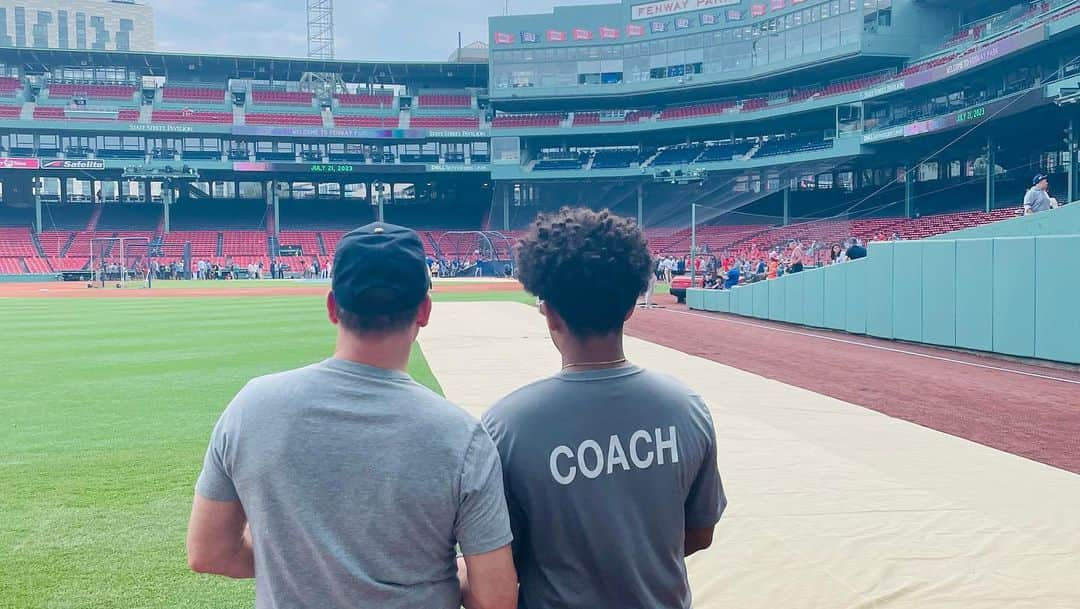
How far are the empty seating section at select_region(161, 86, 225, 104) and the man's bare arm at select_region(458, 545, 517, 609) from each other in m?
71.1

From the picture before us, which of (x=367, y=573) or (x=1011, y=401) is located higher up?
(x=367, y=573)

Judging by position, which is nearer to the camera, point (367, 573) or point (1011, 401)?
point (367, 573)

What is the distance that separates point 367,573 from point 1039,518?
15.8 feet

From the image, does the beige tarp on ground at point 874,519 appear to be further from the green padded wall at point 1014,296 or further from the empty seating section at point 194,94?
the empty seating section at point 194,94

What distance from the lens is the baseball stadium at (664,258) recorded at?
5.17m

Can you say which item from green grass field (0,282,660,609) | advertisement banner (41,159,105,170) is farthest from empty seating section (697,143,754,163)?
green grass field (0,282,660,609)

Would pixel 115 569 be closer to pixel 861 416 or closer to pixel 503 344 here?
pixel 861 416

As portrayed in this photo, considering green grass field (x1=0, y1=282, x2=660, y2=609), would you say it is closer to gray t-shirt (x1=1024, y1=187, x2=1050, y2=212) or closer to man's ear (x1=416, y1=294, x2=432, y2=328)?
man's ear (x1=416, y1=294, x2=432, y2=328)

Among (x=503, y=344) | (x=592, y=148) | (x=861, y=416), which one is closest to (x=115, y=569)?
(x=861, y=416)

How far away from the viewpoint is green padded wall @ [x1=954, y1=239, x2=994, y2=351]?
14328 mm

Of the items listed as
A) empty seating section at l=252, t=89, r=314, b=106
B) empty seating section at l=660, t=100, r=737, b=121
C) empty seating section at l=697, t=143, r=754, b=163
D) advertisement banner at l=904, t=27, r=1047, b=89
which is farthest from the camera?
empty seating section at l=252, t=89, r=314, b=106

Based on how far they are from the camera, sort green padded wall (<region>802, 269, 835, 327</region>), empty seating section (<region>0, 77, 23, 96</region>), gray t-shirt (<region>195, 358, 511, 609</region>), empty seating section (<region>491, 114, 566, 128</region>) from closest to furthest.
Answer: gray t-shirt (<region>195, 358, 511, 609</region>) → green padded wall (<region>802, 269, 835, 327</region>) → empty seating section (<region>0, 77, 23, 96</region>) → empty seating section (<region>491, 114, 566, 128</region>)

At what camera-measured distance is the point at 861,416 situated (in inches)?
351

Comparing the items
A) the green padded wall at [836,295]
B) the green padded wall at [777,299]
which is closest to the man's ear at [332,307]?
the green padded wall at [836,295]
